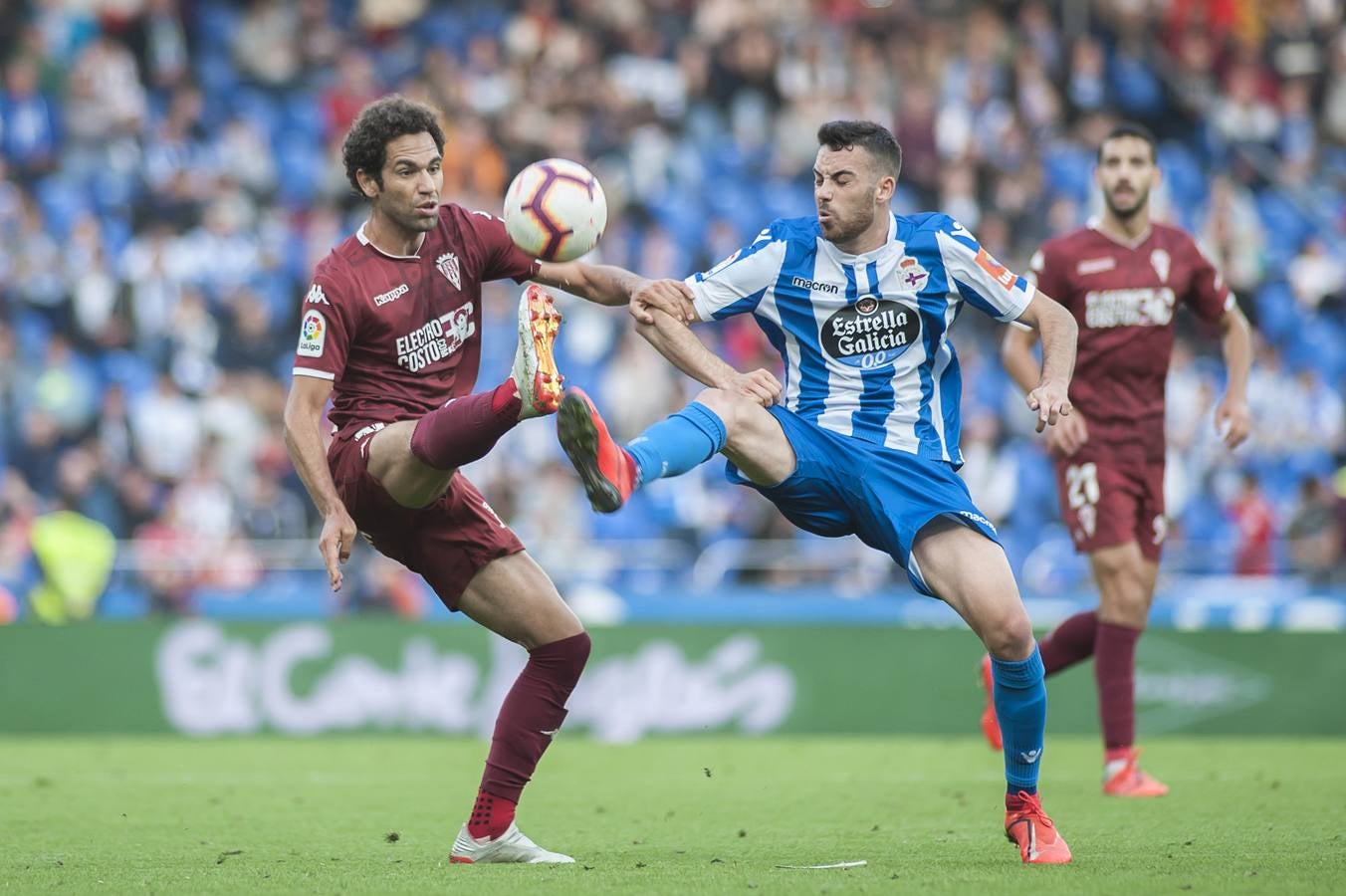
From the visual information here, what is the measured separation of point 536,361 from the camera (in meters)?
6.04

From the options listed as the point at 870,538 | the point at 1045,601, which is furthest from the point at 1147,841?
the point at 1045,601

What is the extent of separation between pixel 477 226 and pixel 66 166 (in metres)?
13.4

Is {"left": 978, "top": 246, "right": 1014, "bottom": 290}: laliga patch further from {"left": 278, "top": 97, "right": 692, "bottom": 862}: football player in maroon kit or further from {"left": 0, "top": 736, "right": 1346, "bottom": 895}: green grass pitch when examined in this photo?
{"left": 0, "top": 736, "right": 1346, "bottom": 895}: green grass pitch

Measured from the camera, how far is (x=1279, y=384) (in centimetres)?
1748

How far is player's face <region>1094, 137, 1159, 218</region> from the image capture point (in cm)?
919

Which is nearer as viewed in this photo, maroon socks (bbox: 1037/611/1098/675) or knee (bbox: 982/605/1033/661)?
knee (bbox: 982/605/1033/661)

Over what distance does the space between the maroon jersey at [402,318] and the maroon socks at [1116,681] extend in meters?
3.90

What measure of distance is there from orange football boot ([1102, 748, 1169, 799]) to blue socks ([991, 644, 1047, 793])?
2525mm

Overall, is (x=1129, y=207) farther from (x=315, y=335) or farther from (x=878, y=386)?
(x=315, y=335)

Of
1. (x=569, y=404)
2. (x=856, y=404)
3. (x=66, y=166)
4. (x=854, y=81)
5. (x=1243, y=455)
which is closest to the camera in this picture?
(x=569, y=404)

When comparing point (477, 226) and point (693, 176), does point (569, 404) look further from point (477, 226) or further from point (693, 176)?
point (693, 176)

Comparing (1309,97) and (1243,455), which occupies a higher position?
(1309,97)

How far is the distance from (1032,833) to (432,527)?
246cm

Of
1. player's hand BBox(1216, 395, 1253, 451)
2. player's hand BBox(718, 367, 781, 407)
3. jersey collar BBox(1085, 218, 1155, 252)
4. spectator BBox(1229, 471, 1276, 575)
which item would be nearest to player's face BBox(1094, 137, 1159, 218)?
jersey collar BBox(1085, 218, 1155, 252)
